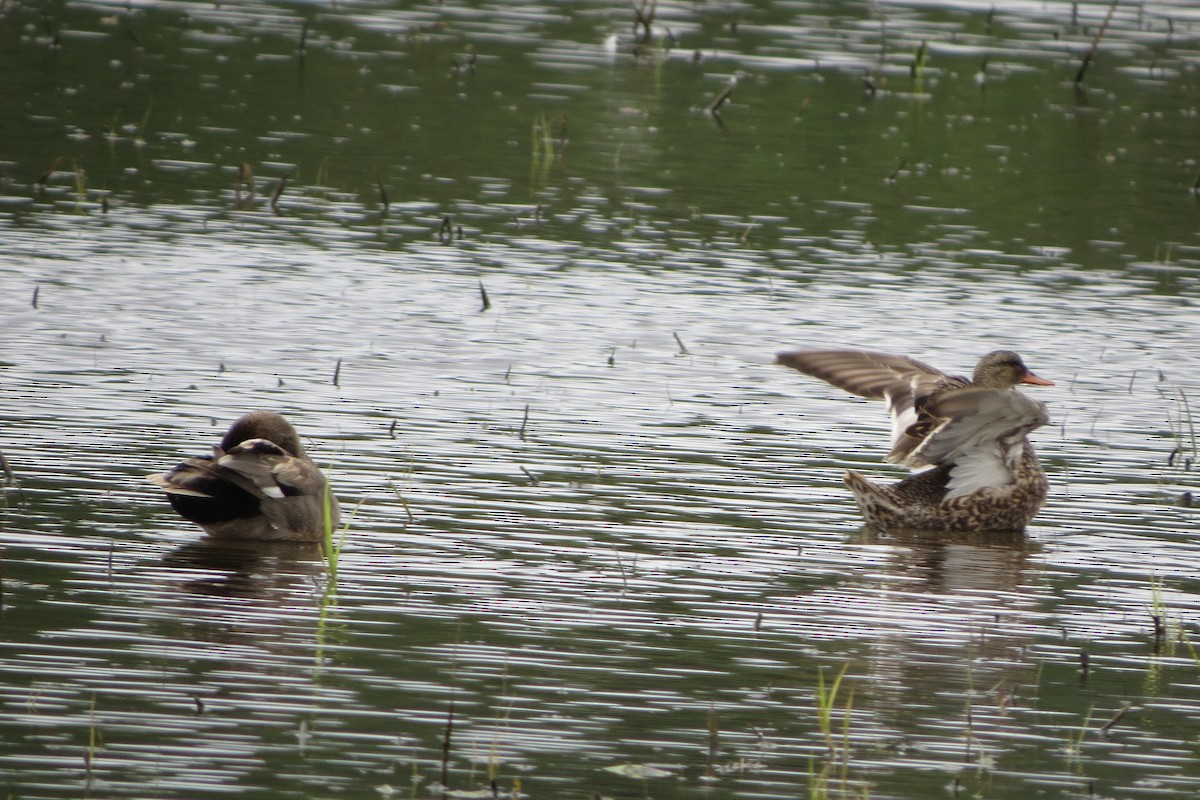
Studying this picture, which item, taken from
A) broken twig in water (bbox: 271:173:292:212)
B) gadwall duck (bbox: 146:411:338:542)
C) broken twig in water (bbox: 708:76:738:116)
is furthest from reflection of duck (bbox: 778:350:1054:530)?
broken twig in water (bbox: 708:76:738:116)

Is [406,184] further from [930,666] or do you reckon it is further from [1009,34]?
[1009,34]

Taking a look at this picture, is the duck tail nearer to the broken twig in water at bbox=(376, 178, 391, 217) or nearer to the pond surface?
the pond surface

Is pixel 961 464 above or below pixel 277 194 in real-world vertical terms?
above

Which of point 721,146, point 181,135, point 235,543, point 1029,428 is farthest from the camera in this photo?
point 721,146

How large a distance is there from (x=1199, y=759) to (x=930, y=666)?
121cm

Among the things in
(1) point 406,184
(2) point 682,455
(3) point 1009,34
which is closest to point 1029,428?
(2) point 682,455

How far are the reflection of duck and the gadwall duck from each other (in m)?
2.74

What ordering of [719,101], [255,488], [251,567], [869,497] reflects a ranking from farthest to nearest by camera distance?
[719,101] < [869,497] < [255,488] < [251,567]

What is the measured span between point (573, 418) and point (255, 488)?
331 cm

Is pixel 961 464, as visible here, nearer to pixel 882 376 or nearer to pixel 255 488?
pixel 882 376

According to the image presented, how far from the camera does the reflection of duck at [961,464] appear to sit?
10133 millimetres

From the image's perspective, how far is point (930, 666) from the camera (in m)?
7.79

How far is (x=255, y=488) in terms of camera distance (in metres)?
8.96

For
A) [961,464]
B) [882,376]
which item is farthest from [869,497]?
[882,376]
